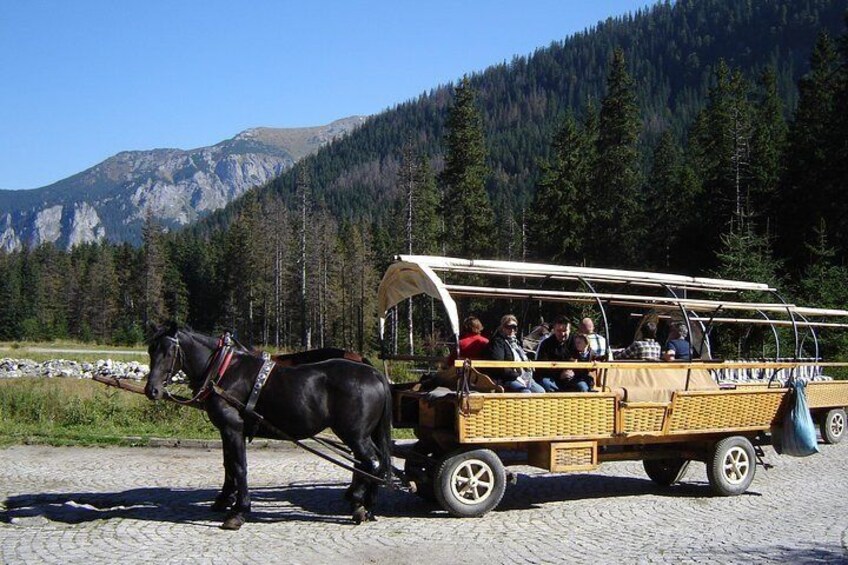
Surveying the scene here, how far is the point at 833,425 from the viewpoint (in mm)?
14438

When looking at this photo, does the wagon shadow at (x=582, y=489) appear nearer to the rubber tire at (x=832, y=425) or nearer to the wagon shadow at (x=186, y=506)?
the wagon shadow at (x=186, y=506)

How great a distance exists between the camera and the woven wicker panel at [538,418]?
895 centimetres

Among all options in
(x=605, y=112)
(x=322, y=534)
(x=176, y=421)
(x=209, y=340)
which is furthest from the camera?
(x=605, y=112)

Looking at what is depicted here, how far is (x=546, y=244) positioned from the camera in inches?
2175

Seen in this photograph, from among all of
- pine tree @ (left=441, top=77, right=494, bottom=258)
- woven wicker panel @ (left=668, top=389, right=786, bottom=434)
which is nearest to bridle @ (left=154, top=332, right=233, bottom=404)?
woven wicker panel @ (left=668, top=389, right=786, bottom=434)

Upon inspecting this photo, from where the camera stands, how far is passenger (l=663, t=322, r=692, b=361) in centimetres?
1114

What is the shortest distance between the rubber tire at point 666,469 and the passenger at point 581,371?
2.15 metres

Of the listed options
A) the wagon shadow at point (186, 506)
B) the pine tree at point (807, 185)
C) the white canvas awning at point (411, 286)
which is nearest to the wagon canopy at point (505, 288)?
the white canvas awning at point (411, 286)

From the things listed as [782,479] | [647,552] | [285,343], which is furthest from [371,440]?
[285,343]

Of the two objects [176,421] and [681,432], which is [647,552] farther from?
[176,421]

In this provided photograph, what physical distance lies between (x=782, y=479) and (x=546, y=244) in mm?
43878

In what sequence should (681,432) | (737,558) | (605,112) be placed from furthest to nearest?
(605,112) → (681,432) → (737,558)

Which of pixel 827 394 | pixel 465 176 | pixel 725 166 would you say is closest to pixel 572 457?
→ pixel 827 394

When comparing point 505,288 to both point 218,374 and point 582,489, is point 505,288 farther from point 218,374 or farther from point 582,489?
point 218,374
